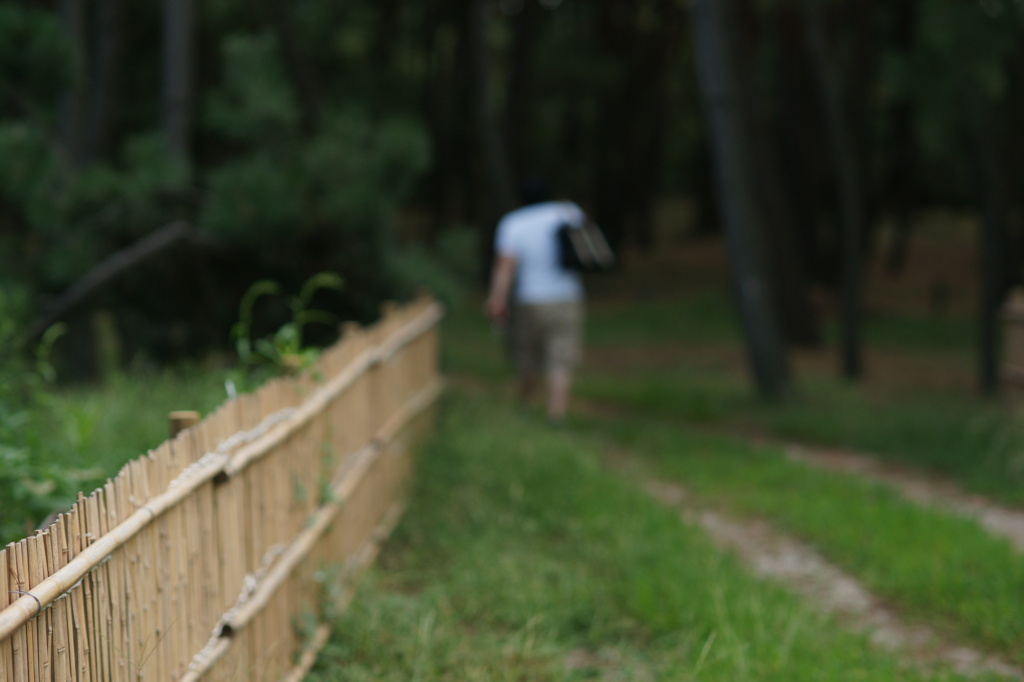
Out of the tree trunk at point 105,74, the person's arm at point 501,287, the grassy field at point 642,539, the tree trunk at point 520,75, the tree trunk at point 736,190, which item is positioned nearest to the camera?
the grassy field at point 642,539

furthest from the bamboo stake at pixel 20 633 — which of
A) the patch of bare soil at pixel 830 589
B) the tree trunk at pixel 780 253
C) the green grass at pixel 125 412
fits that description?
the tree trunk at pixel 780 253

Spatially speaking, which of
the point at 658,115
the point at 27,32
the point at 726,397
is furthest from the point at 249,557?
the point at 658,115

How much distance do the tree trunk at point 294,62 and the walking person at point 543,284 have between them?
227 cm

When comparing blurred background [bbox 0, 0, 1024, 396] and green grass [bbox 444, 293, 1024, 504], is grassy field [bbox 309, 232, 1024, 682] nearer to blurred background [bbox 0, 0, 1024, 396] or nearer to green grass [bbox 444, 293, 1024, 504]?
green grass [bbox 444, 293, 1024, 504]

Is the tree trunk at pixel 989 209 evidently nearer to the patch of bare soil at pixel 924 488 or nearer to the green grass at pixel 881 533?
the patch of bare soil at pixel 924 488

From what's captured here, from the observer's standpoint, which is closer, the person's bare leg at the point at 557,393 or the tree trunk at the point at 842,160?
the person's bare leg at the point at 557,393

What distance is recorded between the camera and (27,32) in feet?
22.1

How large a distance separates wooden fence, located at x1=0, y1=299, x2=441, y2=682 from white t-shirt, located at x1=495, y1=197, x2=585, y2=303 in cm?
297

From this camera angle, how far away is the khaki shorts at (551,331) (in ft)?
26.6

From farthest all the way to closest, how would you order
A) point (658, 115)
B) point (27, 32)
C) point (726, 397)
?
point (658, 115) → point (726, 397) → point (27, 32)


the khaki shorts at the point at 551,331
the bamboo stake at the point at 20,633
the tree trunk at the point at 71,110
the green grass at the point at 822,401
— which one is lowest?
the green grass at the point at 822,401

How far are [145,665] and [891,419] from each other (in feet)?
24.0

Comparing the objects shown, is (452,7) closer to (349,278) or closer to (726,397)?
(726,397)

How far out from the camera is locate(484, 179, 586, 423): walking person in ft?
26.2
